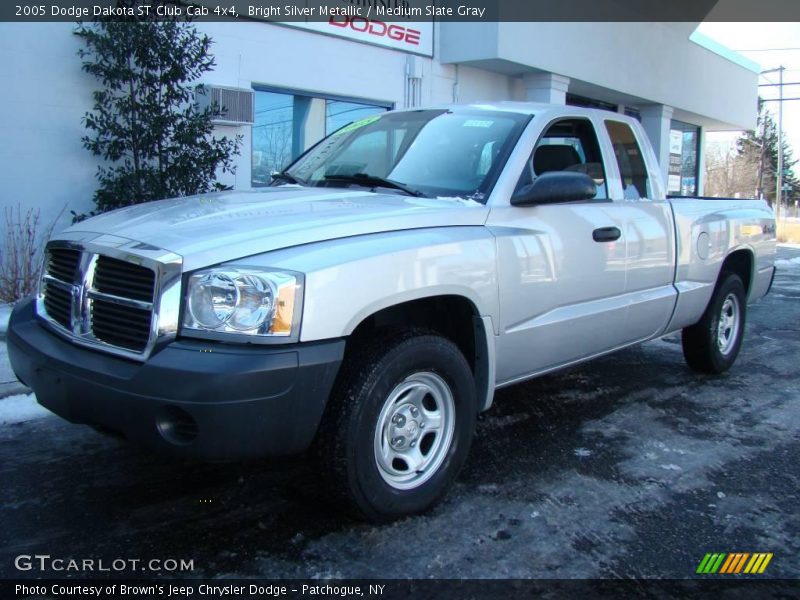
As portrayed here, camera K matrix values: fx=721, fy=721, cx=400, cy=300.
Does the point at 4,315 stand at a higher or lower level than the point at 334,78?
lower

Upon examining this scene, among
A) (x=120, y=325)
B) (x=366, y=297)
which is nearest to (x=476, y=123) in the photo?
(x=366, y=297)

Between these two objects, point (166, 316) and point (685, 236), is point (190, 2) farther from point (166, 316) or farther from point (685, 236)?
point (166, 316)

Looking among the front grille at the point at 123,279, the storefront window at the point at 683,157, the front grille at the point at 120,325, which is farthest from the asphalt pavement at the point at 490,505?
the storefront window at the point at 683,157

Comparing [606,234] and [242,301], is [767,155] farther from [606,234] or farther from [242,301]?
[242,301]

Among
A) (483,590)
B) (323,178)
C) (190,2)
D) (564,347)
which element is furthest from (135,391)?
(190,2)

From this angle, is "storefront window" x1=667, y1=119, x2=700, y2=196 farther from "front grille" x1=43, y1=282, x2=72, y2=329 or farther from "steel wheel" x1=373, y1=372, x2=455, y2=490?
"front grille" x1=43, y1=282, x2=72, y2=329

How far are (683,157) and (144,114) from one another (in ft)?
59.5

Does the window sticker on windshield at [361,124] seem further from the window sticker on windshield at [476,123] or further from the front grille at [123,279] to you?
the front grille at [123,279]

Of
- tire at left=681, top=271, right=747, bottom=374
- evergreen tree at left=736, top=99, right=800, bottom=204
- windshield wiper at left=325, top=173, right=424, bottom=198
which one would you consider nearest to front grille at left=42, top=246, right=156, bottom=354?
windshield wiper at left=325, top=173, right=424, bottom=198

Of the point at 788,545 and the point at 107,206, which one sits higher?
the point at 107,206

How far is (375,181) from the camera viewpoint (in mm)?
3969

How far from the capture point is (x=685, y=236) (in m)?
5.02

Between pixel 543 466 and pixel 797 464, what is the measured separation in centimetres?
146

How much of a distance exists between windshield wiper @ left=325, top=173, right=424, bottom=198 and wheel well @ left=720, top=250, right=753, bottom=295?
324cm
